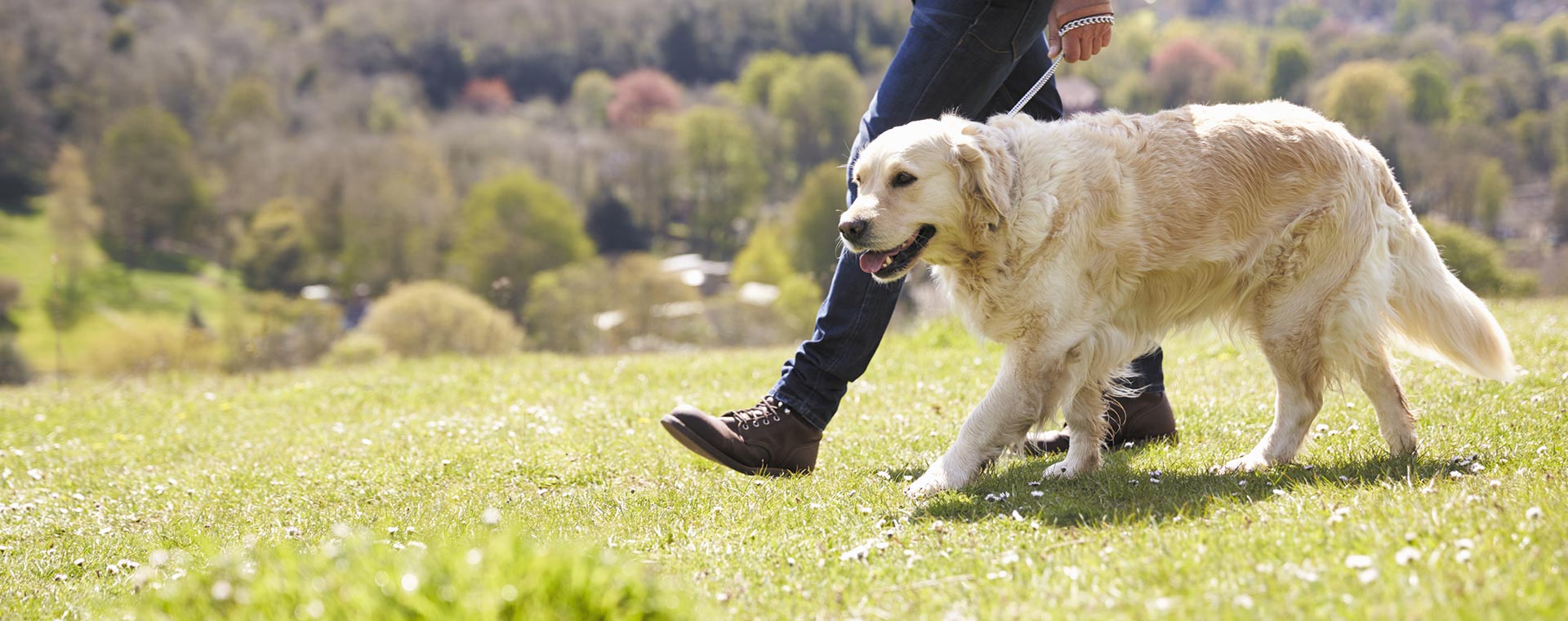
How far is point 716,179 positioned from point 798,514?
80.0 m

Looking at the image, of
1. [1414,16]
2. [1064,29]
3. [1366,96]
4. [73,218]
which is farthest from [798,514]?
[1414,16]

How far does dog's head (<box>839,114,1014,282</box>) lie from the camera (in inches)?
165

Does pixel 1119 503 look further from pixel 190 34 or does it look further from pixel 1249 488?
pixel 190 34

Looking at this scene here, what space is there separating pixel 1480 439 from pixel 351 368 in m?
10.2

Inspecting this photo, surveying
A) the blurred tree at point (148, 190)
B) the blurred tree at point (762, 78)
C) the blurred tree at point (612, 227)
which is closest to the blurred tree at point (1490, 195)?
the blurred tree at point (612, 227)

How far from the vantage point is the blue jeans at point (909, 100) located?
4.61 m

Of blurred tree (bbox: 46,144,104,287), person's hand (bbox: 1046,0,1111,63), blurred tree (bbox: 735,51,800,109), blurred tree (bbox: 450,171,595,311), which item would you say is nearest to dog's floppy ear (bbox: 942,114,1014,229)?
person's hand (bbox: 1046,0,1111,63)

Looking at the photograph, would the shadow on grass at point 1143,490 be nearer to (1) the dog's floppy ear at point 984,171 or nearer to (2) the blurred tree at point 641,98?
(1) the dog's floppy ear at point 984,171

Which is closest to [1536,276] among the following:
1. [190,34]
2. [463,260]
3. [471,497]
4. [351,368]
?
[351,368]

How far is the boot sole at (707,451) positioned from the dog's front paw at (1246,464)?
1.76 metres

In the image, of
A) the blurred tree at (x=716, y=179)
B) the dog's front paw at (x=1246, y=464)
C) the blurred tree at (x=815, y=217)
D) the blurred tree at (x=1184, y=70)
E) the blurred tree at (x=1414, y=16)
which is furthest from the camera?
the blurred tree at (x=1414, y=16)

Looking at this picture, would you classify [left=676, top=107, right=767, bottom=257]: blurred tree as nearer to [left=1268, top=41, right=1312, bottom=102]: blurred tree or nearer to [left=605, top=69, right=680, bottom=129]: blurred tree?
[left=605, top=69, right=680, bottom=129]: blurred tree

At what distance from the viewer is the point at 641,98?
101 metres

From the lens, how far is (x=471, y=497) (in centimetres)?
475
